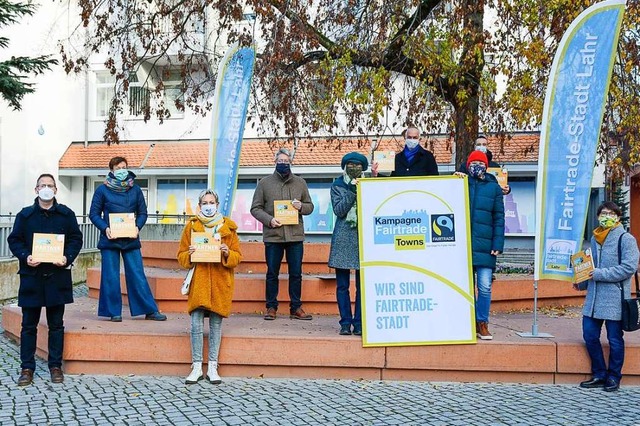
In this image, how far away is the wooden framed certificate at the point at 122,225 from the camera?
26.7 ft

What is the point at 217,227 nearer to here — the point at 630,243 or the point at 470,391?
the point at 470,391

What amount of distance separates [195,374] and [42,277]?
1796 millimetres

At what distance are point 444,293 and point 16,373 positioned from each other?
4.60 metres

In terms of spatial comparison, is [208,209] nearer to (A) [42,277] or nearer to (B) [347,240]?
(B) [347,240]

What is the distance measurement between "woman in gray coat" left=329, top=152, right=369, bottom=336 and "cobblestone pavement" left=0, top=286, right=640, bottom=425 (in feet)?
2.48

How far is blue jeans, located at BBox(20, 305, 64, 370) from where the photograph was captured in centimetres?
698

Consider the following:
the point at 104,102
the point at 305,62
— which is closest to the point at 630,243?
the point at 305,62

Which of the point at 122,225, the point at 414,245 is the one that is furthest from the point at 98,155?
the point at 414,245

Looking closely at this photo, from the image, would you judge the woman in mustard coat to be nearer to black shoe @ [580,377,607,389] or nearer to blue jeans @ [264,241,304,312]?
blue jeans @ [264,241,304,312]

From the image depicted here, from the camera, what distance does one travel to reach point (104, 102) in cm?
2800

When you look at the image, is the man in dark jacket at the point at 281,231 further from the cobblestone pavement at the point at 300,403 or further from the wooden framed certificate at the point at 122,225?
the cobblestone pavement at the point at 300,403

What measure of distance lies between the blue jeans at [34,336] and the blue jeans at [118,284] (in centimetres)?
121

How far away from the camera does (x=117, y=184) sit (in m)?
8.23

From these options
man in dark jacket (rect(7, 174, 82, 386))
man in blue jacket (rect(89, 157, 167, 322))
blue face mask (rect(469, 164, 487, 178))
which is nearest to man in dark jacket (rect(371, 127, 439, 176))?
blue face mask (rect(469, 164, 487, 178))
